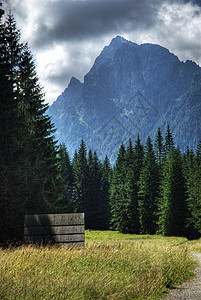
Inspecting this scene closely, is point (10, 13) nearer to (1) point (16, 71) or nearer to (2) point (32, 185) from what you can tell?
(1) point (16, 71)

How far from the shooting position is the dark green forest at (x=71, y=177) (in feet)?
52.6

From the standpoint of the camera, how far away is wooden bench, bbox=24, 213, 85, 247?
10.0 metres

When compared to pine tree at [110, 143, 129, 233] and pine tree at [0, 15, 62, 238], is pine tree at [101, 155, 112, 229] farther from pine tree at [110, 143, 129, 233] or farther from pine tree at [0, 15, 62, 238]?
pine tree at [0, 15, 62, 238]

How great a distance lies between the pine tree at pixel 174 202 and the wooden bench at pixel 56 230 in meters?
35.8

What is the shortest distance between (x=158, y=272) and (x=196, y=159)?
158 feet

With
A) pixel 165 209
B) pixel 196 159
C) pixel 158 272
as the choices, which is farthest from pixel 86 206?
pixel 158 272

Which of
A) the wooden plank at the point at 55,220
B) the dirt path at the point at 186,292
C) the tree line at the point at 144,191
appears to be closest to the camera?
the dirt path at the point at 186,292

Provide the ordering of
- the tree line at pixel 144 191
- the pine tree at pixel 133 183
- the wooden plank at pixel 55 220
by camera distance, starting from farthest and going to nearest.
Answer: the pine tree at pixel 133 183 → the tree line at pixel 144 191 → the wooden plank at pixel 55 220

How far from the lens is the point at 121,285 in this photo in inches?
226

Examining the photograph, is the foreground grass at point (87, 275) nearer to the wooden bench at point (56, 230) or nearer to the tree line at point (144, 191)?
the wooden bench at point (56, 230)

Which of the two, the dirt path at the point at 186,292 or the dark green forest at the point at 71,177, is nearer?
the dirt path at the point at 186,292

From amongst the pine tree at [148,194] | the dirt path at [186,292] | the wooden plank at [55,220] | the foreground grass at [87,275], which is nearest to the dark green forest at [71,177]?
the pine tree at [148,194]

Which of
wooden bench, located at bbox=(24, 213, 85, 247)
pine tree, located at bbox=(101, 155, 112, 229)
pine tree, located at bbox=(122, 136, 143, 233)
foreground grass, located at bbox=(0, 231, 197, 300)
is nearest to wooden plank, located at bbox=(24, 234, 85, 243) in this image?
wooden bench, located at bbox=(24, 213, 85, 247)

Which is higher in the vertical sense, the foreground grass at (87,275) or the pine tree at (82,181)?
the pine tree at (82,181)
